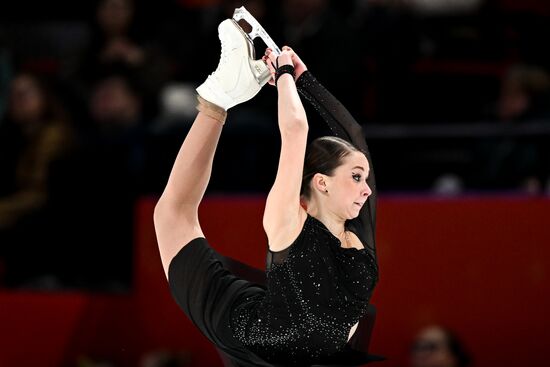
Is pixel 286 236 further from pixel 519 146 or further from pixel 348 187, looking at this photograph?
pixel 519 146

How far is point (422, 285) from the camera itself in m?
5.56

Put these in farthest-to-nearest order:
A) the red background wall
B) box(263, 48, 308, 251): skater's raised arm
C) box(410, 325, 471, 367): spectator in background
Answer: the red background wall < box(410, 325, 471, 367): spectator in background < box(263, 48, 308, 251): skater's raised arm

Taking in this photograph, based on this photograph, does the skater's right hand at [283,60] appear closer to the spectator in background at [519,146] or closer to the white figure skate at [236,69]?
the white figure skate at [236,69]

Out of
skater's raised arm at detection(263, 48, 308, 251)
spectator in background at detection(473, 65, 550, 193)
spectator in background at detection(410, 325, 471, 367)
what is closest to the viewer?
skater's raised arm at detection(263, 48, 308, 251)

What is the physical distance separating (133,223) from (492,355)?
6.49ft

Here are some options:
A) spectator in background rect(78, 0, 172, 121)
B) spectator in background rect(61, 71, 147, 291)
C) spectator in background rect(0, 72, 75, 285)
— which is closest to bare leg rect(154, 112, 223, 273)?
spectator in background rect(61, 71, 147, 291)

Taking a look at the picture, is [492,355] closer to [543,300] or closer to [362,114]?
[543,300]

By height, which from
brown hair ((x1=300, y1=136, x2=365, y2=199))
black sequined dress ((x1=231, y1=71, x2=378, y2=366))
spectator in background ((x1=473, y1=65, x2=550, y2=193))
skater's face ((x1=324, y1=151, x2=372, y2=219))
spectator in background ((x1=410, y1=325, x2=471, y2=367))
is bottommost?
spectator in background ((x1=410, y1=325, x2=471, y2=367))

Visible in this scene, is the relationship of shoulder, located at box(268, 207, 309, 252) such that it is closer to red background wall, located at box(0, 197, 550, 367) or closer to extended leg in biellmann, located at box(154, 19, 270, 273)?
extended leg in biellmann, located at box(154, 19, 270, 273)

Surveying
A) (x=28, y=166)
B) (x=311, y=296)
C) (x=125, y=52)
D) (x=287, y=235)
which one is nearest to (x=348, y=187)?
(x=287, y=235)

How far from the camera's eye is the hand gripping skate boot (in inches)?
144

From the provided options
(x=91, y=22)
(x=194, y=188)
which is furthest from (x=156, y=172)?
(x=194, y=188)

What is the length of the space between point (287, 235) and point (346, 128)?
51 centimetres

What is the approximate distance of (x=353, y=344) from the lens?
3760 millimetres
